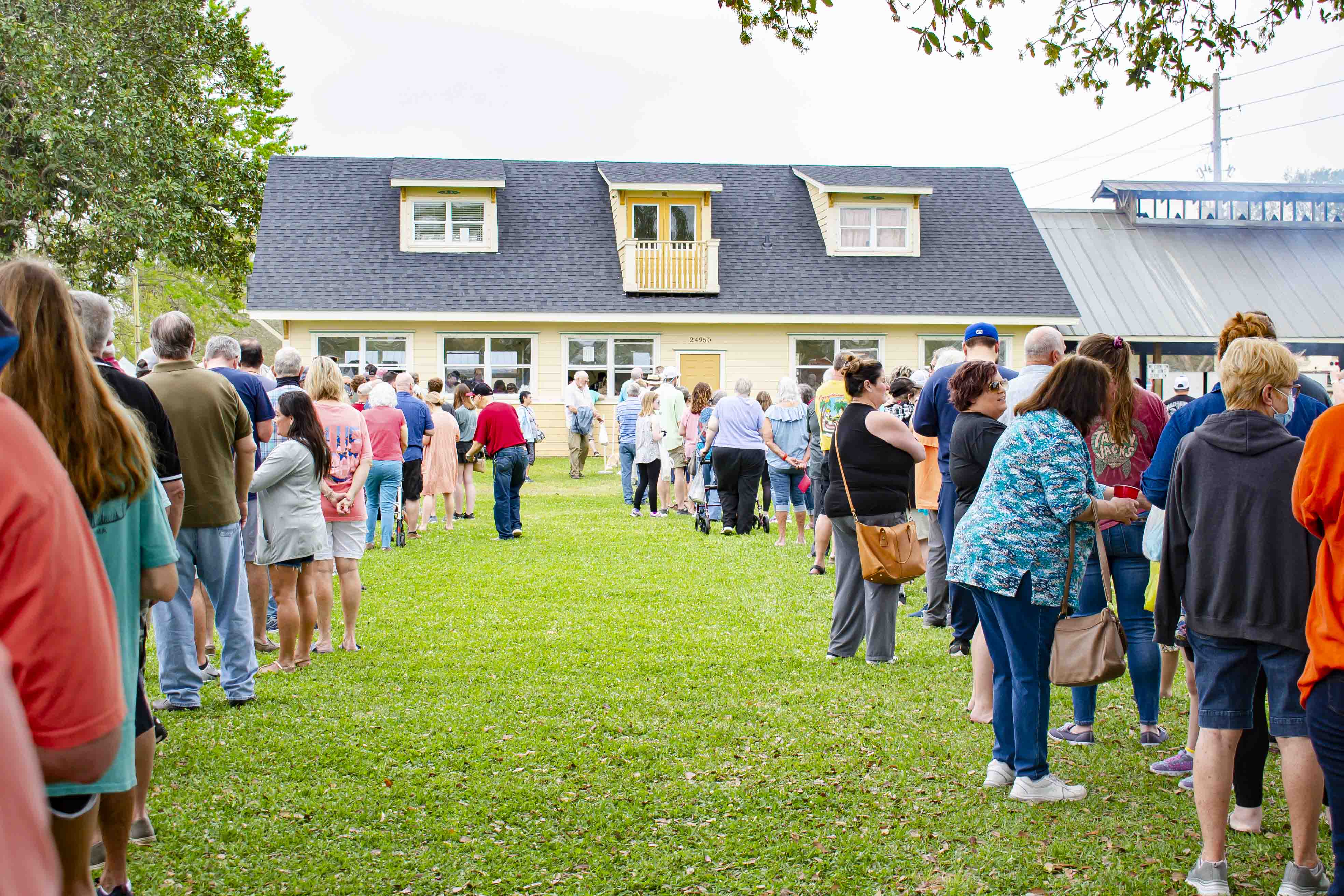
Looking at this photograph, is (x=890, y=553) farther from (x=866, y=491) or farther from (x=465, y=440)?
(x=465, y=440)

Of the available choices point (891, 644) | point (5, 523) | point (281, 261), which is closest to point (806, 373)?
point (281, 261)

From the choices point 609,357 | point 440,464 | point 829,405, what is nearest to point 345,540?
point 829,405

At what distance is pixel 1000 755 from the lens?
520cm

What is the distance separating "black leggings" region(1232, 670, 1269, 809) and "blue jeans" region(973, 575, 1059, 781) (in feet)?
2.52

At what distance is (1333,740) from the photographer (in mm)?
3285

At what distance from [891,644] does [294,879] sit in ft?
14.5

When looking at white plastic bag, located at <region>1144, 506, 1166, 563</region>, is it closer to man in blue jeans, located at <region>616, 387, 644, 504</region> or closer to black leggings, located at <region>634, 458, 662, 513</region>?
black leggings, located at <region>634, 458, 662, 513</region>

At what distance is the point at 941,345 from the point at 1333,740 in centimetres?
2573

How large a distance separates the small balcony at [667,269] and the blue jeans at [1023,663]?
22701mm

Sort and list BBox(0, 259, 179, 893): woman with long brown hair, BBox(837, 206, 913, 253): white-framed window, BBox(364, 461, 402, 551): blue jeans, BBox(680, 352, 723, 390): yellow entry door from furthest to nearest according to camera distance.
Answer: BBox(837, 206, 913, 253): white-framed window → BBox(680, 352, 723, 390): yellow entry door → BBox(364, 461, 402, 551): blue jeans → BBox(0, 259, 179, 893): woman with long brown hair

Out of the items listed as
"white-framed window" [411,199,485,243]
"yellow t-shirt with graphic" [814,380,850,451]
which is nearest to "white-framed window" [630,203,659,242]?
"white-framed window" [411,199,485,243]

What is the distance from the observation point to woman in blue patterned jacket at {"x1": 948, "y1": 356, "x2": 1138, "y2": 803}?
472 cm

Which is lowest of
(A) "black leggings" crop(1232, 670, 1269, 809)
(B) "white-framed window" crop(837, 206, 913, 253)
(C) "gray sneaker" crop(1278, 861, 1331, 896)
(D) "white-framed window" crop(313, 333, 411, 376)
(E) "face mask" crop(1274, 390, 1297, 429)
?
(C) "gray sneaker" crop(1278, 861, 1331, 896)

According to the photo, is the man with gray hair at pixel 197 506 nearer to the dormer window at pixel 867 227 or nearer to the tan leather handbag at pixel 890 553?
the tan leather handbag at pixel 890 553
